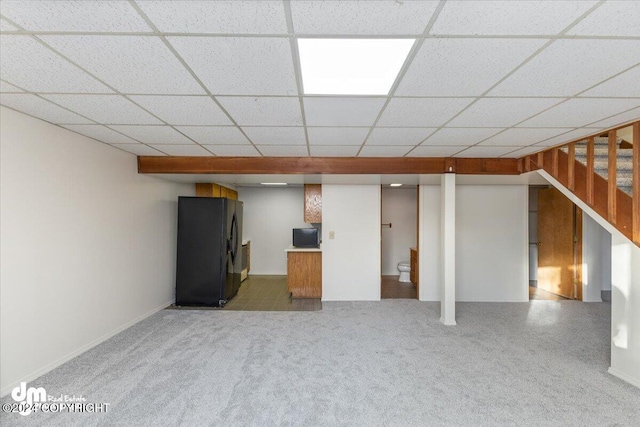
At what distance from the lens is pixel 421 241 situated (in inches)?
209

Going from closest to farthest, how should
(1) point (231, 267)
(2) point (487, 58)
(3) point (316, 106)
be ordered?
1. (2) point (487, 58)
2. (3) point (316, 106)
3. (1) point (231, 267)

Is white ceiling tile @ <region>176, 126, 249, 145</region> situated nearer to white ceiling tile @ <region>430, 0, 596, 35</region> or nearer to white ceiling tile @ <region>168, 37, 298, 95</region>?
white ceiling tile @ <region>168, 37, 298, 95</region>

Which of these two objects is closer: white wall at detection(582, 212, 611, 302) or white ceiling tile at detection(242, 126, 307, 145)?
white ceiling tile at detection(242, 126, 307, 145)

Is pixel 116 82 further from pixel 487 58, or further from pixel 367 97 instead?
pixel 487 58

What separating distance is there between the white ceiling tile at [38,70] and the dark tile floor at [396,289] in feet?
16.7

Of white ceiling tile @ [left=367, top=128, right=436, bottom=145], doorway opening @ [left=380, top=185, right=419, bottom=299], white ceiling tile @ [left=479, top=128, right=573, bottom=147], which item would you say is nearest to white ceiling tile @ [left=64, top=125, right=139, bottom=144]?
white ceiling tile @ [left=367, top=128, right=436, bottom=145]

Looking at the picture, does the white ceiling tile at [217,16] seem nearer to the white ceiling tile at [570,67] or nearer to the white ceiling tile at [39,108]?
the white ceiling tile at [570,67]

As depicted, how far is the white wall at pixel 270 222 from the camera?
24.0 feet

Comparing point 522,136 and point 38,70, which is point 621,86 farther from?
point 38,70

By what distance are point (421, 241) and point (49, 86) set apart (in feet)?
16.8

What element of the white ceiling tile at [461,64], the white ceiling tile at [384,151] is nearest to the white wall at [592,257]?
the white ceiling tile at [384,151]

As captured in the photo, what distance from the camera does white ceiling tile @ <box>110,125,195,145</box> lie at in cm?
286

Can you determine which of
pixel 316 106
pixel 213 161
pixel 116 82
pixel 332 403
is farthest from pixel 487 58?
pixel 213 161

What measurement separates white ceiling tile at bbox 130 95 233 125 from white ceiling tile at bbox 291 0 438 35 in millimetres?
1124
